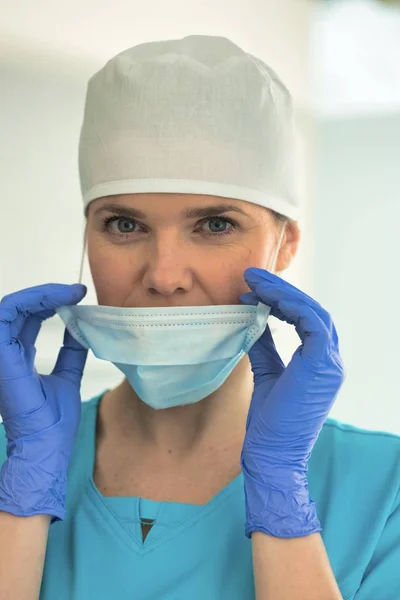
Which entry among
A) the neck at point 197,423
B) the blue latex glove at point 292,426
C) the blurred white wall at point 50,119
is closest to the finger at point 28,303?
the neck at point 197,423

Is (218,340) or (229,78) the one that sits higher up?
(229,78)

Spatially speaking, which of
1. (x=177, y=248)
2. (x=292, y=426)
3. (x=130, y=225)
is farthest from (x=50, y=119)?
(x=292, y=426)

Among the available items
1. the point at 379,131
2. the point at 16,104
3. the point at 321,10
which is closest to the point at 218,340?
the point at 16,104

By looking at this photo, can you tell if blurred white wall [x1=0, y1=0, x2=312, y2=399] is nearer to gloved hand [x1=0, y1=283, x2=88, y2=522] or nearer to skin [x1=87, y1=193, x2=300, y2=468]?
skin [x1=87, y1=193, x2=300, y2=468]

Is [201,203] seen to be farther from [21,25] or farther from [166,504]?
[21,25]

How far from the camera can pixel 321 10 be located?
246 cm

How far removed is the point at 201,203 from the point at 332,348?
311 millimetres

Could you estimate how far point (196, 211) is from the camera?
1.19 meters

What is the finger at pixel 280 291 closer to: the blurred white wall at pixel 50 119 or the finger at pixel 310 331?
A: the finger at pixel 310 331

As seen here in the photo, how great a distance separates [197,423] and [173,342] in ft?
0.75

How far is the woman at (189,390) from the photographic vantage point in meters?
1.08

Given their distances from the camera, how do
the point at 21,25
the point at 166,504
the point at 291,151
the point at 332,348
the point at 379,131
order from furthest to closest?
the point at 379,131 → the point at 21,25 → the point at 291,151 → the point at 166,504 → the point at 332,348

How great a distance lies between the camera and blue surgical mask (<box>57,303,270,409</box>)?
1.14 m

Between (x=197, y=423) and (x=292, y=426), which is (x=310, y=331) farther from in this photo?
(x=197, y=423)
